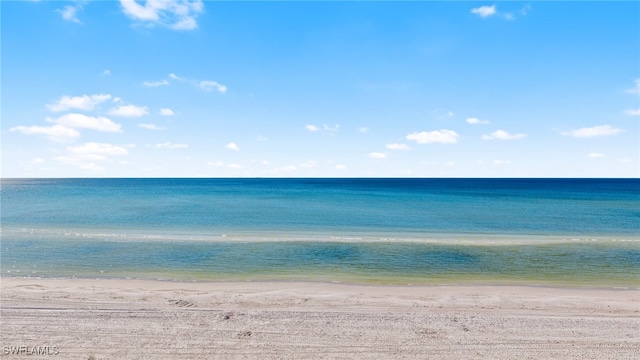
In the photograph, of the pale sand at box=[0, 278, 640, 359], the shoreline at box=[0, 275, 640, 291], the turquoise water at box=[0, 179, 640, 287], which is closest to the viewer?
the pale sand at box=[0, 278, 640, 359]

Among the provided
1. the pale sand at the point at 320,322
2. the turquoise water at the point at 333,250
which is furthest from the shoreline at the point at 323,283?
the pale sand at the point at 320,322

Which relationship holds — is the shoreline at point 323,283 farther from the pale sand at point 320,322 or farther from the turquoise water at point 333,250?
the pale sand at point 320,322

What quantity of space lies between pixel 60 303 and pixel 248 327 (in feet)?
29.7

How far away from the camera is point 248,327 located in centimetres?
1270

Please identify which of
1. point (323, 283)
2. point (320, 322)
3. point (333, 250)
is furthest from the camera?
point (333, 250)

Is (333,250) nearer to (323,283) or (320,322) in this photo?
(323,283)

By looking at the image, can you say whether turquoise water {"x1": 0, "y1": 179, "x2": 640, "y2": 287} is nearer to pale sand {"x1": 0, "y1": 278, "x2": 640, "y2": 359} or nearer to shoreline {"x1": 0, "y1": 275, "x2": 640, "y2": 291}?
shoreline {"x1": 0, "y1": 275, "x2": 640, "y2": 291}

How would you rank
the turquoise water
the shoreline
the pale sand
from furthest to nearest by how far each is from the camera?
the turquoise water, the shoreline, the pale sand

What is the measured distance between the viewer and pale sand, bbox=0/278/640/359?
11.1m

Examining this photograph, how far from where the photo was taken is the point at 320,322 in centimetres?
1321

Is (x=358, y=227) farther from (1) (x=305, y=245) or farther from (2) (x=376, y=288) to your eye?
Answer: (2) (x=376, y=288)

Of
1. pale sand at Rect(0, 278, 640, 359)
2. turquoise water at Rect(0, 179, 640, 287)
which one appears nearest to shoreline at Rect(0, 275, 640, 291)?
turquoise water at Rect(0, 179, 640, 287)

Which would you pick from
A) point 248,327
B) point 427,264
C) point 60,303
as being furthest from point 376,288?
point 60,303

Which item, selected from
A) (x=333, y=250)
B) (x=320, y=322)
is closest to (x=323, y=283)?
(x=320, y=322)
